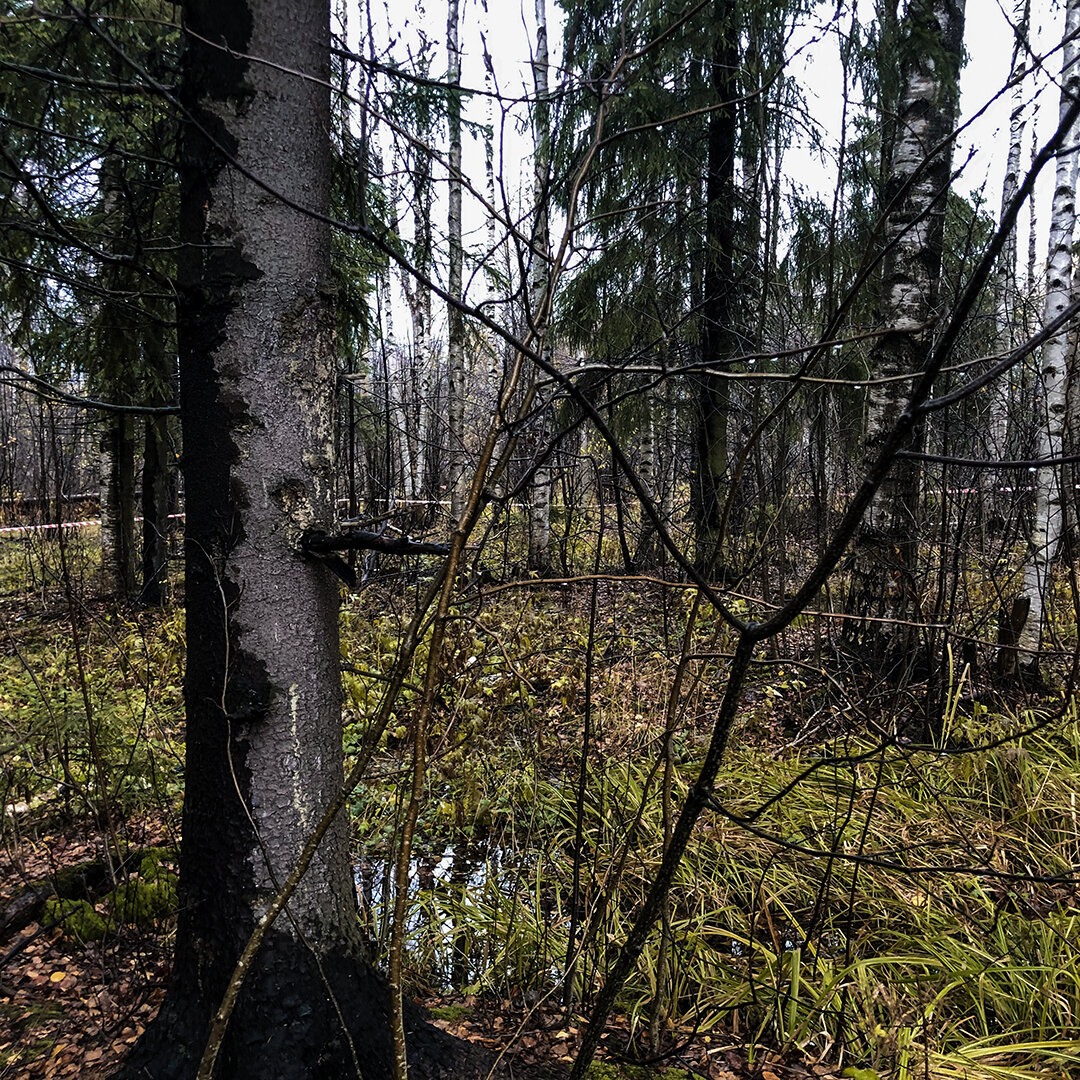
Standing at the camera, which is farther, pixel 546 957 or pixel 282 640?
pixel 546 957

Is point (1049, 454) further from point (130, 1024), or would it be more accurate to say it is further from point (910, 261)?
point (130, 1024)


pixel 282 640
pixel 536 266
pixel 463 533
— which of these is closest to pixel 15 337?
pixel 282 640

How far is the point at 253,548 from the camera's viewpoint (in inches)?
58.5

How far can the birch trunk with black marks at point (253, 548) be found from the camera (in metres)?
1.45

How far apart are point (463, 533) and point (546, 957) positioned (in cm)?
194

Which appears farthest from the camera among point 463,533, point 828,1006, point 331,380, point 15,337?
point 15,337

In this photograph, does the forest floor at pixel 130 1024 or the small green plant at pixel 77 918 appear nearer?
the forest floor at pixel 130 1024

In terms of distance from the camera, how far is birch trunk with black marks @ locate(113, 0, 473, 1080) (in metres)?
1.45

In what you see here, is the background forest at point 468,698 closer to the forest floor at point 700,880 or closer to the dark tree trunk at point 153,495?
the forest floor at point 700,880

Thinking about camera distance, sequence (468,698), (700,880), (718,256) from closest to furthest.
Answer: (700,880) < (468,698) < (718,256)

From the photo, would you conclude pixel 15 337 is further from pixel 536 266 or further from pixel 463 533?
pixel 536 266

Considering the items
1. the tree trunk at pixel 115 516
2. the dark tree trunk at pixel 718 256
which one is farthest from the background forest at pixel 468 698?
the tree trunk at pixel 115 516

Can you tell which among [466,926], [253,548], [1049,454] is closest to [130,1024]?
[466,926]

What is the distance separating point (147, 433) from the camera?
288 inches
